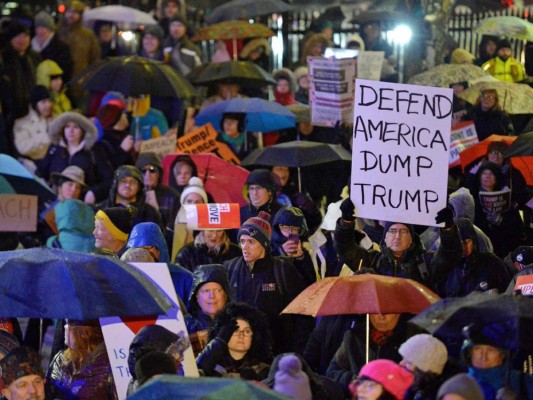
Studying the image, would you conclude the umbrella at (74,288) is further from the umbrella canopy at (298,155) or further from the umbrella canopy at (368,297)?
the umbrella canopy at (298,155)

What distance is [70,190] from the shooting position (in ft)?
49.0

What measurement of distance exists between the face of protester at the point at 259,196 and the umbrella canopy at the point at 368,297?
3.80 m

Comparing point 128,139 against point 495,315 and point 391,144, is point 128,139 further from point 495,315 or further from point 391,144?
point 495,315

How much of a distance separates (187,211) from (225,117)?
4806 millimetres

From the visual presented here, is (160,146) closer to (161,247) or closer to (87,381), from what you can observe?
(161,247)

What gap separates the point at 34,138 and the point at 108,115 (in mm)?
980

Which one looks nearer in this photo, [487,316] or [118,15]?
[487,316]

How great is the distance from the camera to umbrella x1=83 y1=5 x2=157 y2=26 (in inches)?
814

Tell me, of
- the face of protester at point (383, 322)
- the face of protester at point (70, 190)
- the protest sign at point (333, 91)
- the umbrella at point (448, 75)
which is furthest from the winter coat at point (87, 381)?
the umbrella at point (448, 75)

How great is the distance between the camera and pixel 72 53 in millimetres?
20062

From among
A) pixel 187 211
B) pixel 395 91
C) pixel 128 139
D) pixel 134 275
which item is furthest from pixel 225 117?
pixel 134 275

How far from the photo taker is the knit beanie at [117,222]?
40.4ft

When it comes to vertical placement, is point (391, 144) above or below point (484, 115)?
above

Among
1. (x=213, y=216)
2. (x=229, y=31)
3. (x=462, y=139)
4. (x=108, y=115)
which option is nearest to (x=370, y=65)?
(x=229, y=31)
